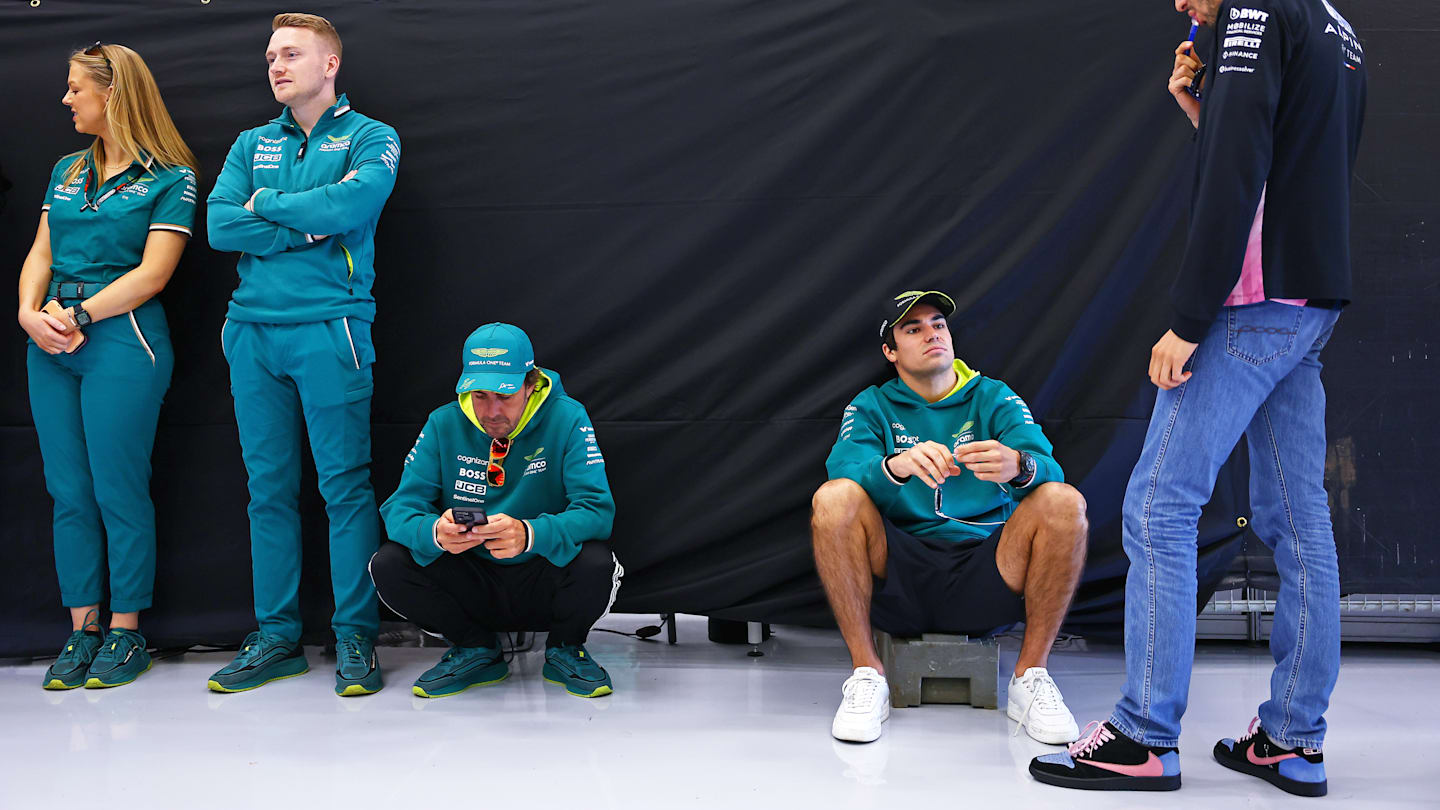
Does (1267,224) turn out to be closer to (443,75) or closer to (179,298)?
(443,75)

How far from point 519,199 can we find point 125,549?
141 centimetres

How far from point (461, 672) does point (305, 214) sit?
1186 millimetres

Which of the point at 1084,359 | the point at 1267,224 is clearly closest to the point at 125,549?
the point at 1084,359

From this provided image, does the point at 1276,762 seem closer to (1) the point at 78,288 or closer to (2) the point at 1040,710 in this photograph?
(2) the point at 1040,710

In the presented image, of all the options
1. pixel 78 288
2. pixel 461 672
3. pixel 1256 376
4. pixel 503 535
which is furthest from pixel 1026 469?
pixel 78 288

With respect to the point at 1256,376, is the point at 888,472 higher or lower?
lower

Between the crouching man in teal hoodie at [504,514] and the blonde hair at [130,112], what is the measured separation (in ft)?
3.53

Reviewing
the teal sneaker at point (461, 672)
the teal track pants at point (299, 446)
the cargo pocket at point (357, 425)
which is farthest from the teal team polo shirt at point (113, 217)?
the teal sneaker at point (461, 672)

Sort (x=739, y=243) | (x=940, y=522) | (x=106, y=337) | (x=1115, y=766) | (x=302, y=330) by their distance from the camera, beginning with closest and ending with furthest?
(x=1115, y=766) < (x=940, y=522) < (x=302, y=330) < (x=106, y=337) < (x=739, y=243)

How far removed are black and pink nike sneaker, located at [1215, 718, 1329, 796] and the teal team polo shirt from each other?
2.78 meters

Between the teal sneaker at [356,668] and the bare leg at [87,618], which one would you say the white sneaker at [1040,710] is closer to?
the teal sneaker at [356,668]

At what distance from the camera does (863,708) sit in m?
2.29

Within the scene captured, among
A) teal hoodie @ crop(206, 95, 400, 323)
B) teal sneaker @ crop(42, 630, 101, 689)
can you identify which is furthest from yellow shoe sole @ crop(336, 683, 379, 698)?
teal hoodie @ crop(206, 95, 400, 323)

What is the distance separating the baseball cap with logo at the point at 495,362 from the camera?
254 centimetres
